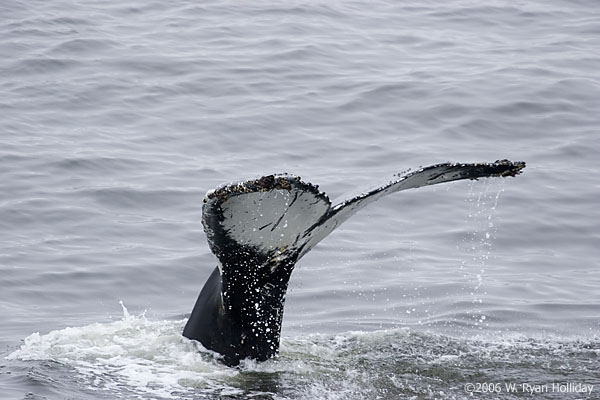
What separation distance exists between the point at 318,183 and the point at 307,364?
210 inches

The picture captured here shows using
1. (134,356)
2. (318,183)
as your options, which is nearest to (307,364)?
(134,356)

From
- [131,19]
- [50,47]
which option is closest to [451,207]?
[50,47]

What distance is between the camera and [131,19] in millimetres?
19438

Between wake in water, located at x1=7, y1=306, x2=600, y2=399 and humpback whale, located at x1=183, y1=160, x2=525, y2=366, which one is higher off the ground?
humpback whale, located at x1=183, y1=160, x2=525, y2=366

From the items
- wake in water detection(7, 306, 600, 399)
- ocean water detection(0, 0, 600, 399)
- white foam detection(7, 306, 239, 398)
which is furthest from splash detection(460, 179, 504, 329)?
white foam detection(7, 306, 239, 398)

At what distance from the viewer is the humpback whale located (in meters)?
4.71

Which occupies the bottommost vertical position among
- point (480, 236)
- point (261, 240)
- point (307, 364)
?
point (307, 364)

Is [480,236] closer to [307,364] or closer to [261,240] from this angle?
[307,364]

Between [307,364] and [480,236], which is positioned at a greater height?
[480,236]

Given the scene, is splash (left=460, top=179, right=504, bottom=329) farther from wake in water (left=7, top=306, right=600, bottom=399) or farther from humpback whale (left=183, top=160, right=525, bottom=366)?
humpback whale (left=183, top=160, right=525, bottom=366)

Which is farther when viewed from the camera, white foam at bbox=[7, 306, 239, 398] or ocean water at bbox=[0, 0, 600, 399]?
ocean water at bbox=[0, 0, 600, 399]

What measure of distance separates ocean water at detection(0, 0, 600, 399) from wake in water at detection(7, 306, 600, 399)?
21mm

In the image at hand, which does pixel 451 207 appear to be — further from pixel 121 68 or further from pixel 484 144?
pixel 121 68

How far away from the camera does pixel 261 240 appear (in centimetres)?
501
